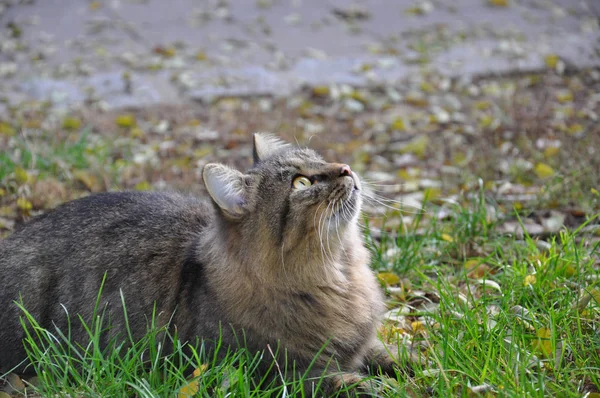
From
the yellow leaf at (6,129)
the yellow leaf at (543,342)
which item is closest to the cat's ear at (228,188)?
the yellow leaf at (543,342)

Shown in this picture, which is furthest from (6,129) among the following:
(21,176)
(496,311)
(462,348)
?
(462,348)

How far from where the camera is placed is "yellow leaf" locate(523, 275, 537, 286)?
11.4 ft

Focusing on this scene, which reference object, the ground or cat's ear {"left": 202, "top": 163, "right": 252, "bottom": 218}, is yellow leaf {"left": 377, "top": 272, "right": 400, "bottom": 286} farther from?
cat's ear {"left": 202, "top": 163, "right": 252, "bottom": 218}

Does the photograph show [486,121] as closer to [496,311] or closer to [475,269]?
[475,269]

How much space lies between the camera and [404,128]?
7.18 meters

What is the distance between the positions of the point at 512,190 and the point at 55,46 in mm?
6400

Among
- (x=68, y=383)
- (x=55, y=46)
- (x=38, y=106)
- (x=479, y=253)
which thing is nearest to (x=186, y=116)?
(x=38, y=106)

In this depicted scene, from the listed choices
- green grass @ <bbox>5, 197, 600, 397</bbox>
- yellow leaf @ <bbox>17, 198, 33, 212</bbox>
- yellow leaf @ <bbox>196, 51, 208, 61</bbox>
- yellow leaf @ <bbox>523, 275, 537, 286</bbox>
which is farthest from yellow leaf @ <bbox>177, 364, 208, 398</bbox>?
yellow leaf @ <bbox>196, 51, 208, 61</bbox>

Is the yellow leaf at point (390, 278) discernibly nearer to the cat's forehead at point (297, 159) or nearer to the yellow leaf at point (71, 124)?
the cat's forehead at point (297, 159)

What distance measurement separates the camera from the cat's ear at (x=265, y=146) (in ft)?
11.8

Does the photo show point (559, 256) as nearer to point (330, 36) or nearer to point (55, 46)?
point (330, 36)

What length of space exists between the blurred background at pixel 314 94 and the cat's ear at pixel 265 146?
1354mm

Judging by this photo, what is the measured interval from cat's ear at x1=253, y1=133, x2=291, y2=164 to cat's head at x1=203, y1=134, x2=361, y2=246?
1.05 feet

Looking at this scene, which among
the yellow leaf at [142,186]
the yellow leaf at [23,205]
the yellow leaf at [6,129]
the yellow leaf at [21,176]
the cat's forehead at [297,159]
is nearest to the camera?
the cat's forehead at [297,159]
